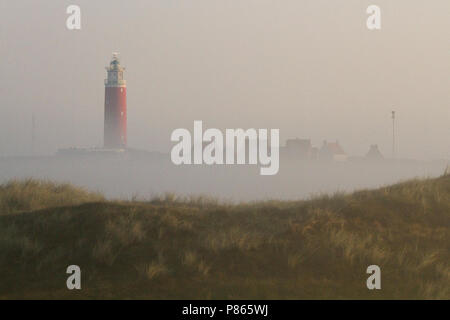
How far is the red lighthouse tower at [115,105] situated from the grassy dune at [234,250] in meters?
67.3

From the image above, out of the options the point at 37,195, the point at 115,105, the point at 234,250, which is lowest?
the point at 234,250

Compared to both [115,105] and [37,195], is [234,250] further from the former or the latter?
[115,105]

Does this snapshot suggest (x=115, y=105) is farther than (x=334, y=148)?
No

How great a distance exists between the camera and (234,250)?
14773 millimetres

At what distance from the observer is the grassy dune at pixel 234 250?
12805mm

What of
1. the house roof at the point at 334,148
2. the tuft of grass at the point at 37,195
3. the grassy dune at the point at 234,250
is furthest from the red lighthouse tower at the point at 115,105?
the grassy dune at the point at 234,250

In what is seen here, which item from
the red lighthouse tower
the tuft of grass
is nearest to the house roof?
the red lighthouse tower

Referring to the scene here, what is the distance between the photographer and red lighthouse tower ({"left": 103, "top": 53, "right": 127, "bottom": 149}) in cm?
8350

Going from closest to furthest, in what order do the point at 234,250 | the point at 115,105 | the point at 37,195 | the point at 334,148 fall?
the point at 234,250, the point at 37,195, the point at 115,105, the point at 334,148

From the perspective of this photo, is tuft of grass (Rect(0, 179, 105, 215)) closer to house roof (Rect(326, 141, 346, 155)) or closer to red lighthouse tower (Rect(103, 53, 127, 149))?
red lighthouse tower (Rect(103, 53, 127, 149))

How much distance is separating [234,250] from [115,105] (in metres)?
71.9

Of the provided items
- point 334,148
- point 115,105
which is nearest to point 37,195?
point 115,105

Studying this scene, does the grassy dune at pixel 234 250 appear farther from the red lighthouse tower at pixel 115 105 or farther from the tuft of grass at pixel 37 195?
the red lighthouse tower at pixel 115 105
